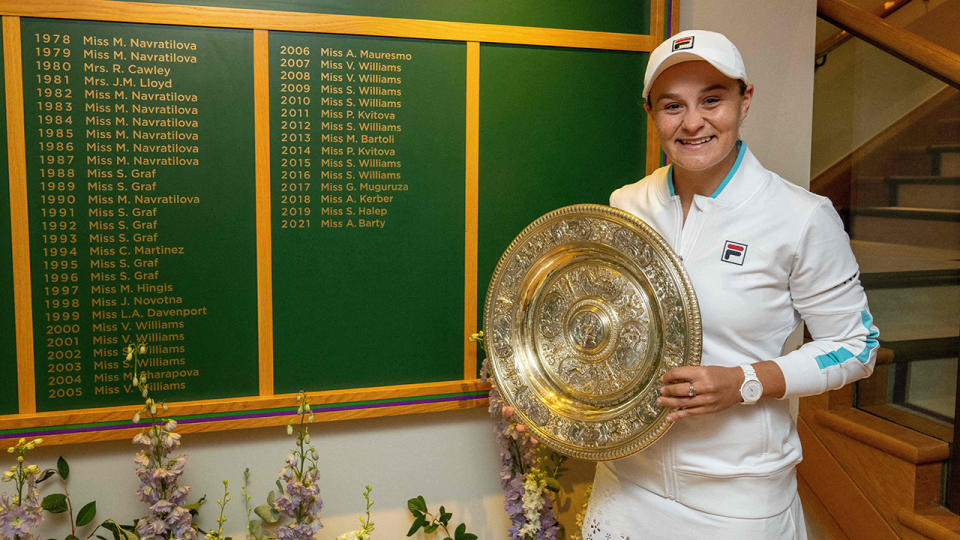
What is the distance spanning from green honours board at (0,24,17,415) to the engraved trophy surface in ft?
4.25

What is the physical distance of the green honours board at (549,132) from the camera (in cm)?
226

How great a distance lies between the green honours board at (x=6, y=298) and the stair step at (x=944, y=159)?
3076 mm

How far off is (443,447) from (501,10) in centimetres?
145

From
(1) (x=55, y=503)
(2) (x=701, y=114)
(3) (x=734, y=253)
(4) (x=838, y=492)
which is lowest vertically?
(4) (x=838, y=492)

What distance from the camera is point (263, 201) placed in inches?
80.5

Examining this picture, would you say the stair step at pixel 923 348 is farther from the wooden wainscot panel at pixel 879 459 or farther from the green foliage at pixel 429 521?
the green foliage at pixel 429 521

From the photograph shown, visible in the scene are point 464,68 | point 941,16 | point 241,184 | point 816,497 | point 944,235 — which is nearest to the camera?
point 241,184

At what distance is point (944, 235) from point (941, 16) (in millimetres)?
1553

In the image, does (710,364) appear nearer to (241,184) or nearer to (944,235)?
(241,184)

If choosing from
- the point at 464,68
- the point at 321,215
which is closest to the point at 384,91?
the point at 464,68

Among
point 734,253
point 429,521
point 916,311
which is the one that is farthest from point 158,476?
point 916,311

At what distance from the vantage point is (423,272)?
2.22 m

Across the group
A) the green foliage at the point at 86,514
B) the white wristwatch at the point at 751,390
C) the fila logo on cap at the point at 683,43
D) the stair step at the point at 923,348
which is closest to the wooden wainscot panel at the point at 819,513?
the stair step at the point at 923,348

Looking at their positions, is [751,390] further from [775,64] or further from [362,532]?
[775,64]
